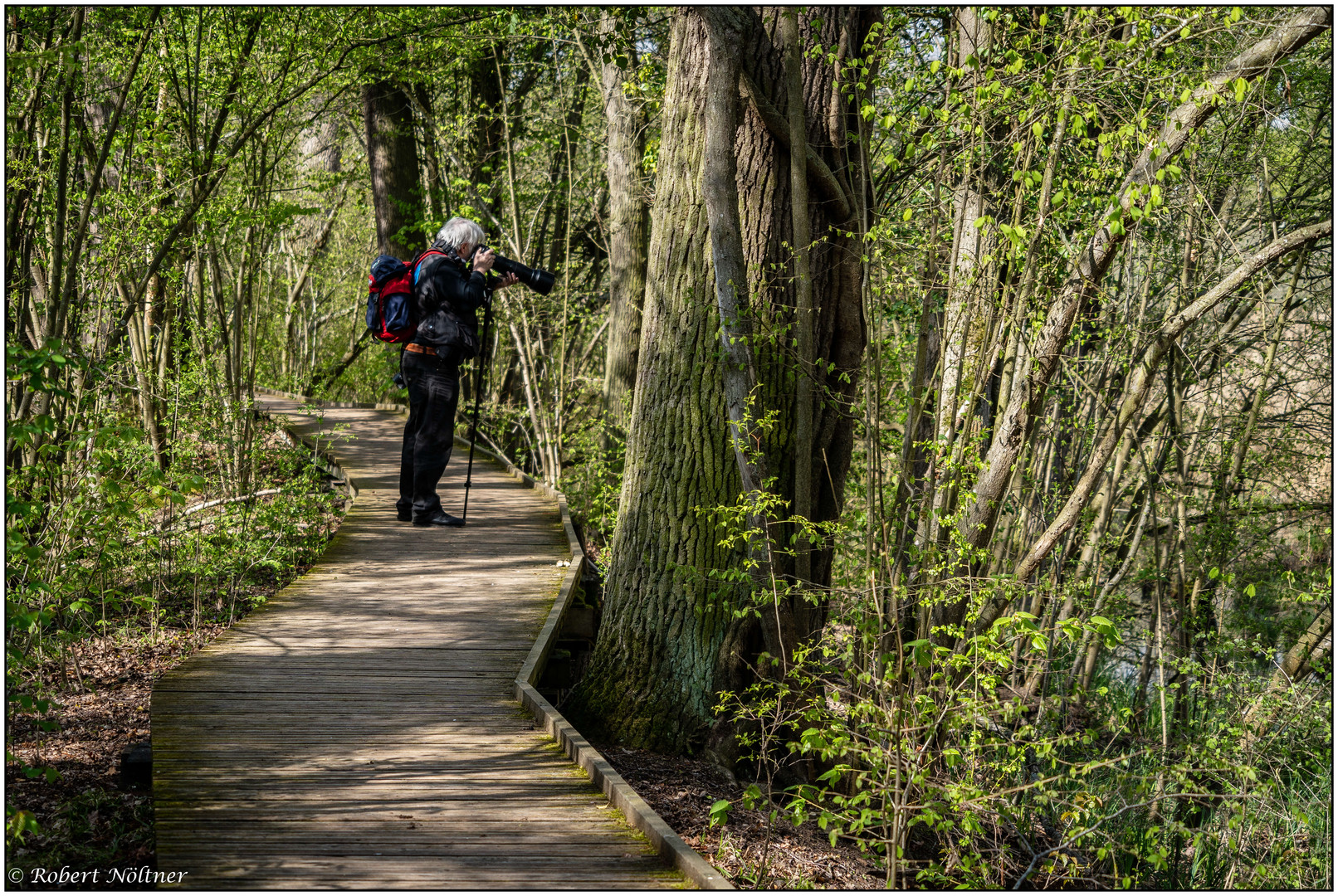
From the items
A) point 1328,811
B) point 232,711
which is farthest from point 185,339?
point 1328,811

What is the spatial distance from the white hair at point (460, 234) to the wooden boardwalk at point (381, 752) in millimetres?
2216

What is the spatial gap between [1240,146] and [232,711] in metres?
7.17

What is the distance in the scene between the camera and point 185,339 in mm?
9023

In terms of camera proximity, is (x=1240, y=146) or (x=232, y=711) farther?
(x=1240, y=146)

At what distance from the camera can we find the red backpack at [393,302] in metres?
7.06

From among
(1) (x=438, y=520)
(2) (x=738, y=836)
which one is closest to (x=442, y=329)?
(1) (x=438, y=520)

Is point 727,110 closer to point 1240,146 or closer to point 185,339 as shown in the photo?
point 1240,146

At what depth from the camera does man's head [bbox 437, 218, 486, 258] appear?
22.9ft

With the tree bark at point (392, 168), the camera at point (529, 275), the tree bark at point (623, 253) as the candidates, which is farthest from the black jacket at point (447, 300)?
the tree bark at point (392, 168)

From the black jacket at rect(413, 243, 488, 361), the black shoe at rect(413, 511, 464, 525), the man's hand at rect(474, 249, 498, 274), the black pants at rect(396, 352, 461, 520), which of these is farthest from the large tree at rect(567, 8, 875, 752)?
the black shoe at rect(413, 511, 464, 525)

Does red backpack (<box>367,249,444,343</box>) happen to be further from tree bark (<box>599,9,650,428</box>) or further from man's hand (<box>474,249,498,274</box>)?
tree bark (<box>599,9,650,428</box>)

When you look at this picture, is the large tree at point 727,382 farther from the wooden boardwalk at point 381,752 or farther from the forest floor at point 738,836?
the wooden boardwalk at point 381,752

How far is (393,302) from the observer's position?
7055 mm

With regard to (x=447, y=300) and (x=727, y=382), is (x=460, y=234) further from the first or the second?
(x=727, y=382)
